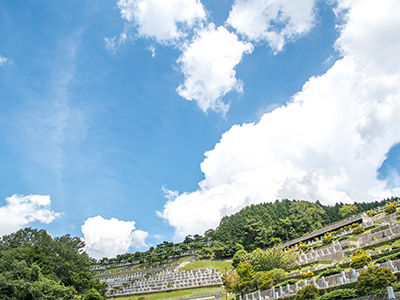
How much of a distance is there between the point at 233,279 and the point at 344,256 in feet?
49.7

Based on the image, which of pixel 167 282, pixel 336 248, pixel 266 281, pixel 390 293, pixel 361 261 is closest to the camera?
pixel 390 293

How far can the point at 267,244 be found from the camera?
7488 centimetres

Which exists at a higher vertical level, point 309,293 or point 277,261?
point 277,261

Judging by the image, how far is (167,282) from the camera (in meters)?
60.0

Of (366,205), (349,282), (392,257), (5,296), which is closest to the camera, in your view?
(349,282)

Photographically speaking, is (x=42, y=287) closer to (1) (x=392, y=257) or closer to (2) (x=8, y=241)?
(2) (x=8, y=241)

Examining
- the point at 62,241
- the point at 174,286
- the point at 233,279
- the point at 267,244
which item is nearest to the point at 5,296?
the point at 62,241

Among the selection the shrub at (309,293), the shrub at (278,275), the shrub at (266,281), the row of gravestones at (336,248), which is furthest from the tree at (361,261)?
the row of gravestones at (336,248)

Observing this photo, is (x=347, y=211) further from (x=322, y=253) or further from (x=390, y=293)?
(x=390, y=293)

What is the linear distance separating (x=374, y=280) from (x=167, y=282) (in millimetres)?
52487

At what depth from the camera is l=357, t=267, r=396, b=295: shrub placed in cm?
1596

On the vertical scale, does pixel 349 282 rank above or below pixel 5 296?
below

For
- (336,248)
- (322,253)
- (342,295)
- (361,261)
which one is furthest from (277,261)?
(342,295)

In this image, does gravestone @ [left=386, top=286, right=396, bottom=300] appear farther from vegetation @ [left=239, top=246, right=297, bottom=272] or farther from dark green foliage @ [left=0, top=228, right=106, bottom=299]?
dark green foliage @ [left=0, top=228, right=106, bottom=299]
